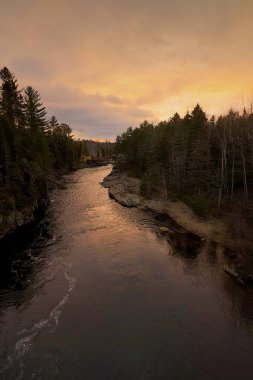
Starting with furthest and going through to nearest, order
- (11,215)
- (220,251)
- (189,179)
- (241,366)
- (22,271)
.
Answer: (189,179)
(11,215)
(220,251)
(22,271)
(241,366)

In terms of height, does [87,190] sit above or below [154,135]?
below

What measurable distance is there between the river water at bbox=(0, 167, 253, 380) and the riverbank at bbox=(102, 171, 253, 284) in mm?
1590

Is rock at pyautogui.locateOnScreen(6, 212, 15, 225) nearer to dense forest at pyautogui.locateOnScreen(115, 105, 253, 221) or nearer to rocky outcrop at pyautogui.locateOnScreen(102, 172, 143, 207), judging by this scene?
rocky outcrop at pyautogui.locateOnScreen(102, 172, 143, 207)

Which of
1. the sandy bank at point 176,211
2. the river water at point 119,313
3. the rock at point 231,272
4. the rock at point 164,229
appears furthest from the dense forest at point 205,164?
the river water at point 119,313

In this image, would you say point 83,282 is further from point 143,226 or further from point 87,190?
point 87,190

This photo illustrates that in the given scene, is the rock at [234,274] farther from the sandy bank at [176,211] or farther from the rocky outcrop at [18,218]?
the rocky outcrop at [18,218]

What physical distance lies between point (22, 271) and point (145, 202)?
30.1 metres

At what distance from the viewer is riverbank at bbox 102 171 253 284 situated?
26.9 metres

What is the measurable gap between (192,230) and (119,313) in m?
20.5

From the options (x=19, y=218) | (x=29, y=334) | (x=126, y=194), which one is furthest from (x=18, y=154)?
(x=29, y=334)

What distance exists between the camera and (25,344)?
1758cm

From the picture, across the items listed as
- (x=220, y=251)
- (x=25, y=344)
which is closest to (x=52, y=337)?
(x=25, y=344)

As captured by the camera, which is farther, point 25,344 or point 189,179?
point 189,179

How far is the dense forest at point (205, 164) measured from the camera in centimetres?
4231
